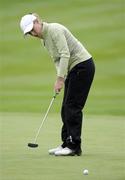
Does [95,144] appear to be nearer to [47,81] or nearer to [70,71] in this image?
[70,71]

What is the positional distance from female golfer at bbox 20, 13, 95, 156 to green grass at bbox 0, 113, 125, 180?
0.25 meters

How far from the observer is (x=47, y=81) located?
16531 millimetres

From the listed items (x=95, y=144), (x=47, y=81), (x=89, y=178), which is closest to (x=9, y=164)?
(x=89, y=178)

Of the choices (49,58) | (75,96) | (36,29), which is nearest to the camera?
(36,29)

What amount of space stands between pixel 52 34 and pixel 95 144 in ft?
6.12

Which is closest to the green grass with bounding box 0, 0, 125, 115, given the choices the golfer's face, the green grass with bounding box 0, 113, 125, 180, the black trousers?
the green grass with bounding box 0, 113, 125, 180

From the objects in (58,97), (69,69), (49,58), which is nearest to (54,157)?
(69,69)

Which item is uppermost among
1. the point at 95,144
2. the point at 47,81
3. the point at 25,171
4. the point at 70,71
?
the point at 70,71

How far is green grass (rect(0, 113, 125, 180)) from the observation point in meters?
5.85

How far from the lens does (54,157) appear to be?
22.7 feet

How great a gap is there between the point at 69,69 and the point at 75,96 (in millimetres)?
273

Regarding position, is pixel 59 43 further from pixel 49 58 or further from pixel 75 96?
pixel 49 58

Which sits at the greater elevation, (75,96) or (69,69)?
(69,69)

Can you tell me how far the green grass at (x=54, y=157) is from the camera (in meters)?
5.85
